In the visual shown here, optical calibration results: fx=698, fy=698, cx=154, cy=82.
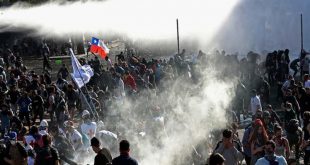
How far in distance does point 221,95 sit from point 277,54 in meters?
5.19

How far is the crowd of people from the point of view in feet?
39.4

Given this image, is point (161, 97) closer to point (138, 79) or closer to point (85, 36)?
point (138, 79)

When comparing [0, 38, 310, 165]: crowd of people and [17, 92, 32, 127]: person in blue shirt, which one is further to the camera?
[17, 92, 32, 127]: person in blue shirt

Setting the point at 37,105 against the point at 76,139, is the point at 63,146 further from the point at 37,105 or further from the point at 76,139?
the point at 37,105

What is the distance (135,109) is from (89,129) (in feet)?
15.7

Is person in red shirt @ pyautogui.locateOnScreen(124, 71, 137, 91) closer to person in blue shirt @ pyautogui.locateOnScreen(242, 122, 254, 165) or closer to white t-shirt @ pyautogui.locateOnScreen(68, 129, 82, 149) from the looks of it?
white t-shirt @ pyautogui.locateOnScreen(68, 129, 82, 149)

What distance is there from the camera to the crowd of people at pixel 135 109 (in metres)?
12.0

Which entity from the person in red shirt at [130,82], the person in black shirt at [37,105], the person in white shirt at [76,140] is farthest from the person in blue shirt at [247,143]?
the person in red shirt at [130,82]

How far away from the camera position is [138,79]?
896 inches

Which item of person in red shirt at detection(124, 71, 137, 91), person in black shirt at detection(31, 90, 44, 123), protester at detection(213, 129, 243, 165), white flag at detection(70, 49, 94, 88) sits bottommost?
person in black shirt at detection(31, 90, 44, 123)

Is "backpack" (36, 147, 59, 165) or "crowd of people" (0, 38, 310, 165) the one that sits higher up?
"backpack" (36, 147, 59, 165)

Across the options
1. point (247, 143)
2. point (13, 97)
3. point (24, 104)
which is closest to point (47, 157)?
point (247, 143)

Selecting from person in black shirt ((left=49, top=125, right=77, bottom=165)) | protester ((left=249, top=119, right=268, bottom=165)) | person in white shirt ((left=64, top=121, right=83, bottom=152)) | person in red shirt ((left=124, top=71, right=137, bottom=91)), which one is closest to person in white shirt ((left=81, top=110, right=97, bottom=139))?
person in white shirt ((left=64, top=121, right=83, bottom=152))

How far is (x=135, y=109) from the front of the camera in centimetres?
1991
